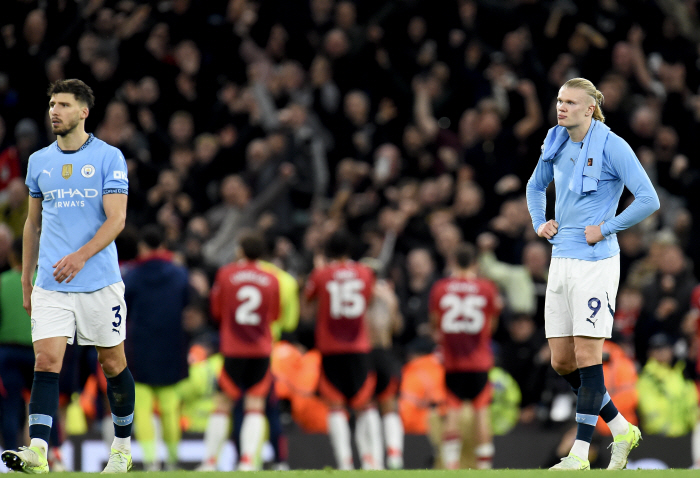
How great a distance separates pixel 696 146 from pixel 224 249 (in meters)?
6.33

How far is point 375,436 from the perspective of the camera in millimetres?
10164

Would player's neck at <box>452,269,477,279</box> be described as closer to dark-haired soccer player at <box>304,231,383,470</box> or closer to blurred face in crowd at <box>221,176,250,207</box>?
dark-haired soccer player at <box>304,231,383,470</box>

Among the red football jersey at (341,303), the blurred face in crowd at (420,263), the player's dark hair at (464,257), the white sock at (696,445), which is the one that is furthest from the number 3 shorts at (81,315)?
the white sock at (696,445)

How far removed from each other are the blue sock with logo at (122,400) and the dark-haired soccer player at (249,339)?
3607 mm

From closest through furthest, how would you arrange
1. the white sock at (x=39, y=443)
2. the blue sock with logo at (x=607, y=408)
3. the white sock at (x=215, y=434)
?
1. the white sock at (x=39, y=443)
2. the blue sock with logo at (x=607, y=408)
3. the white sock at (x=215, y=434)

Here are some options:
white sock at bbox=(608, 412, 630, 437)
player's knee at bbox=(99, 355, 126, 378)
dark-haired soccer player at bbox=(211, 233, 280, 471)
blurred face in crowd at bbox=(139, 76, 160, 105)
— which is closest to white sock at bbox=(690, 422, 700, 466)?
dark-haired soccer player at bbox=(211, 233, 280, 471)

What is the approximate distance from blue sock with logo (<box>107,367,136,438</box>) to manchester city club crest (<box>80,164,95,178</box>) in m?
1.14

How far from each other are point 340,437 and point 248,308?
5.28ft

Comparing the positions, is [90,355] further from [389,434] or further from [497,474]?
[497,474]

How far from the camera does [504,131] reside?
13.2 meters

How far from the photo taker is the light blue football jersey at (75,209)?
5.80 meters

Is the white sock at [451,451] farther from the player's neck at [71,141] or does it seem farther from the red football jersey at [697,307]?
the player's neck at [71,141]

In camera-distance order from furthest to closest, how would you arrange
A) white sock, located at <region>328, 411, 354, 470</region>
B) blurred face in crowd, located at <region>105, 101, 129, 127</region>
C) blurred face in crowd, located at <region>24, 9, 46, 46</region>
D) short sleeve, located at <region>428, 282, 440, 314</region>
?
blurred face in crowd, located at <region>24, 9, 46, 46</region>, blurred face in crowd, located at <region>105, 101, 129, 127</region>, short sleeve, located at <region>428, 282, 440, 314</region>, white sock, located at <region>328, 411, 354, 470</region>

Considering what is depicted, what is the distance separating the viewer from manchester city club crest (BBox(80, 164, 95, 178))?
585 centimetres
